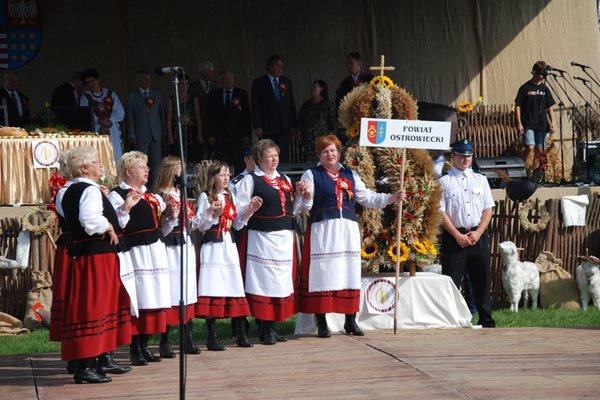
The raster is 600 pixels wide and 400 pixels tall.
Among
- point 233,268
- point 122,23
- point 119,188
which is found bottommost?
point 233,268

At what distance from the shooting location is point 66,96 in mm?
16500

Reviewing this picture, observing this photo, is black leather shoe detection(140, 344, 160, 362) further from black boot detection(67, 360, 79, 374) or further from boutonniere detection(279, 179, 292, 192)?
boutonniere detection(279, 179, 292, 192)

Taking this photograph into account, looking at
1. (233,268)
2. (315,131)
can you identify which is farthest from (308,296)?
(315,131)

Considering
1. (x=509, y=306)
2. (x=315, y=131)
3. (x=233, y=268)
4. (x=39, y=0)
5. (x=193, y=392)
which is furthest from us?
(x=39, y=0)

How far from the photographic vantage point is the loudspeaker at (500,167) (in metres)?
16.4

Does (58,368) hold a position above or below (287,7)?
below

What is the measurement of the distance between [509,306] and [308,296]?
3811 mm

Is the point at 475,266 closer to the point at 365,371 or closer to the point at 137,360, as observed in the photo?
the point at 365,371

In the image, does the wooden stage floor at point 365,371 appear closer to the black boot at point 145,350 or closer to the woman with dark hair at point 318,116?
the black boot at point 145,350

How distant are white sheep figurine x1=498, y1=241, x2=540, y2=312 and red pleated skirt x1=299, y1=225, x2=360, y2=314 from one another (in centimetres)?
314

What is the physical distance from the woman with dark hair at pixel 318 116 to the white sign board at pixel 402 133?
210 inches

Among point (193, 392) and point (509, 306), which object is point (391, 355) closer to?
point (193, 392)

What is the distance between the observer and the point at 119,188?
9258 millimetres

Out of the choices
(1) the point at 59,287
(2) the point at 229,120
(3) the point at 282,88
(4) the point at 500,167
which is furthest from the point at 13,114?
(1) the point at 59,287
